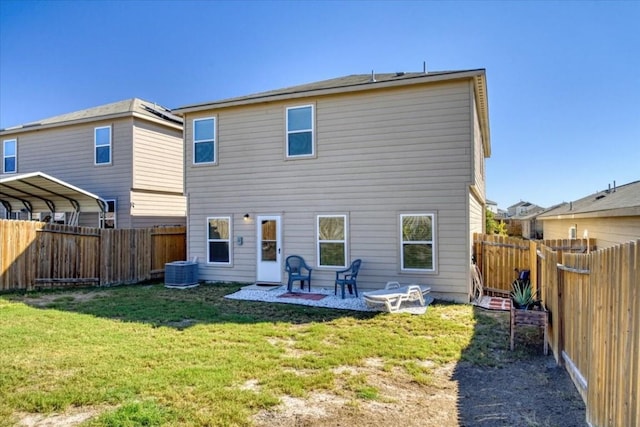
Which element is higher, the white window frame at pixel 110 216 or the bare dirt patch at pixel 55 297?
the white window frame at pixel 110 216

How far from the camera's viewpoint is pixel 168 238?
13148 millimetres

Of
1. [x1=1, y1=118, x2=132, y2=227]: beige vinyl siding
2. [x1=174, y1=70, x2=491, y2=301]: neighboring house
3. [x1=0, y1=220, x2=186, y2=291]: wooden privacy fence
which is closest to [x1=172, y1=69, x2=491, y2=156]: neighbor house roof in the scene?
[x1=174, y1=70, x2=491, y2=301]: neighboring house

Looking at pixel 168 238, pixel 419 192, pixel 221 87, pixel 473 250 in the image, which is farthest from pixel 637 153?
pixel 168 238

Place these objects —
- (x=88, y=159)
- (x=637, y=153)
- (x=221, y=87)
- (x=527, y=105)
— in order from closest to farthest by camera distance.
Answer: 1. (x=88, y=159)
2. (x=221, y=87)
3. (x=527, y=105)
4. (x=637, y=153)

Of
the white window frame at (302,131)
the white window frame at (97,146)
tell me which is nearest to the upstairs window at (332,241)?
the white window frame at (302,131)

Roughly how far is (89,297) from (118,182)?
19.2 ft

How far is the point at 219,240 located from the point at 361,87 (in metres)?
6.07

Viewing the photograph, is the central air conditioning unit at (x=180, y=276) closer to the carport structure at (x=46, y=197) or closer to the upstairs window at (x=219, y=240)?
the upstairs window at (x=219, y=240)

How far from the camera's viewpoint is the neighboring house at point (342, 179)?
8.83 metres

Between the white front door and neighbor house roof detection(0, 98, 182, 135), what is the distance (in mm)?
7143

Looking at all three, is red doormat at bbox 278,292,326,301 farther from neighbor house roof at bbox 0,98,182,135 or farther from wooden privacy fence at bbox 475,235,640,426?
neighbor house roof at bbox 0,98,182,135

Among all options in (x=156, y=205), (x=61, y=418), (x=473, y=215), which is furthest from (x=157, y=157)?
(x=61, y=418)

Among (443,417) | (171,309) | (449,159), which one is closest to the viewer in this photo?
(443,417)

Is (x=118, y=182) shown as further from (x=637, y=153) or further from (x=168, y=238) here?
(x=637, y=153)
